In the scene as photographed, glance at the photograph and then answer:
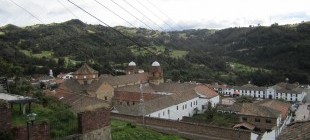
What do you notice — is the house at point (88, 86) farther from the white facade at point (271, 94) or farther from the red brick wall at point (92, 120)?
the white facade at point (271, 94)

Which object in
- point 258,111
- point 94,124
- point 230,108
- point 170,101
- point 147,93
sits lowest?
point 230,108

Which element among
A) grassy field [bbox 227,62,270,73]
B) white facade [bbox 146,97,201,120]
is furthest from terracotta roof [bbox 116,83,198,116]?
grassy field [bbox 227,62,270,73]

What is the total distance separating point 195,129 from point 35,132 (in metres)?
17.3

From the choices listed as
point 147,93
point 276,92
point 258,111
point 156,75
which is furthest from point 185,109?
point 276,92

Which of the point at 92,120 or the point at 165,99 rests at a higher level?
the point at 92,120

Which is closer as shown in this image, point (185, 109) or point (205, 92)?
point (185, 109)

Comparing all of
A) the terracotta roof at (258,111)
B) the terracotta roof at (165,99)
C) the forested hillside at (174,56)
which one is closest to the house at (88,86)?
the terracotta roof at (165,99)

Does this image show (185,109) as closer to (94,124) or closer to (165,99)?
(165,99)

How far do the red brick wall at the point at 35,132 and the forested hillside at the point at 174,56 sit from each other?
5499 cm

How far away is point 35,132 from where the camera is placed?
9.29m

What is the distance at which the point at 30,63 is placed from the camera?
68.2 meters

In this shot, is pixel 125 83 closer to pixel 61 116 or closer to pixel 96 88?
pixel 96 88

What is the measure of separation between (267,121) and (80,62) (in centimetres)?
5069

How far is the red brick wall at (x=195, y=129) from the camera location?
23.0 m
